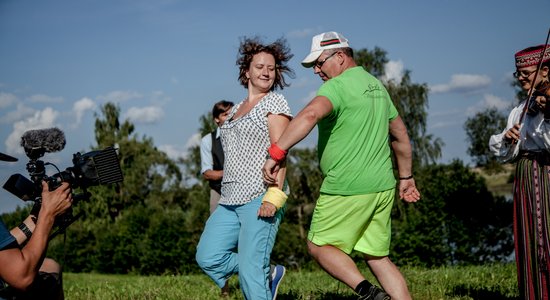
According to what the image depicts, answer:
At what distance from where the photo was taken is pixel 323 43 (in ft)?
15.9

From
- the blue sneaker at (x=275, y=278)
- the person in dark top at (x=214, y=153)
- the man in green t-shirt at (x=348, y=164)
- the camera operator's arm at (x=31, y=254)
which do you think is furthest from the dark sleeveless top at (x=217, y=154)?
the camera operator's arm at (x=31, y=254)

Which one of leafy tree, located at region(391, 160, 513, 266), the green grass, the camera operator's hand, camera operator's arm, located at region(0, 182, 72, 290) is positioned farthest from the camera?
leafy tree, located at region(391, 160, 513, 266)

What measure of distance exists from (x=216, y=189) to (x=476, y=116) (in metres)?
68.3

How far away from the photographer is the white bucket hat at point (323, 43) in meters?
4.83

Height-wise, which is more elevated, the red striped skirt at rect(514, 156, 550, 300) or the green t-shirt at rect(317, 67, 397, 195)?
the green t-shirt at rect(317, 67, 397, 195)

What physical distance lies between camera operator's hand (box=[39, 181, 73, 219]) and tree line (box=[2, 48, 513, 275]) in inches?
713

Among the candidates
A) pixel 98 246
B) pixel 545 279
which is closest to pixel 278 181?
pixel 545 279

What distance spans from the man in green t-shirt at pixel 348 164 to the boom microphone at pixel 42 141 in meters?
1.41

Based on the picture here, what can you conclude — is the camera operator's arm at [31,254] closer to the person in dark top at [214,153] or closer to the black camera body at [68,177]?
the black camera body at [68,177]

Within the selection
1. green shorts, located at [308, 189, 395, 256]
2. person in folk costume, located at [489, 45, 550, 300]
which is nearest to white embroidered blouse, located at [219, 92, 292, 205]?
green shorts, located at [308, 189, 395, 256]

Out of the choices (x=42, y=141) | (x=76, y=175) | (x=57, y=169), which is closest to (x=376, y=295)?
(x=76, y=175)

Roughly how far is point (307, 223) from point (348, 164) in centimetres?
2847

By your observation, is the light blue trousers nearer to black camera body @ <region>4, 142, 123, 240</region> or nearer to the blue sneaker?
the blue sneaker

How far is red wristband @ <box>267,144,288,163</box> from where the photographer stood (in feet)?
15.0
